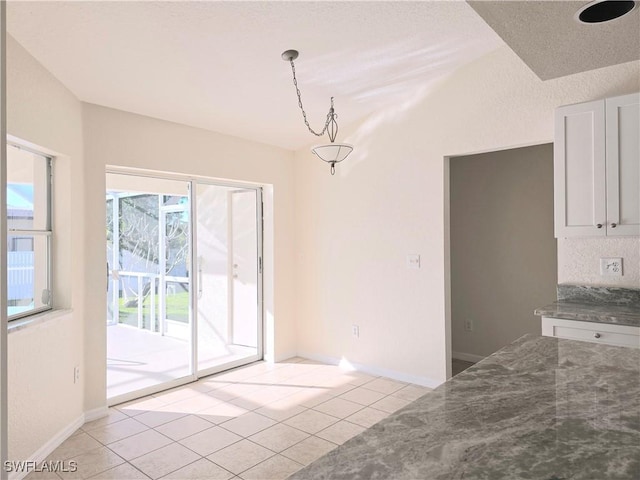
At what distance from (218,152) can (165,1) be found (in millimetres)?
2097

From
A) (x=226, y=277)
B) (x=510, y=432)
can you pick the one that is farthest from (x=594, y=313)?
(x=226, y=277)

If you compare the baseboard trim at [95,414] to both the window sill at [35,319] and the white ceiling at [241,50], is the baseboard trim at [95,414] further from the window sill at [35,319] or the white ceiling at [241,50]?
the white ceiling at [241,50]

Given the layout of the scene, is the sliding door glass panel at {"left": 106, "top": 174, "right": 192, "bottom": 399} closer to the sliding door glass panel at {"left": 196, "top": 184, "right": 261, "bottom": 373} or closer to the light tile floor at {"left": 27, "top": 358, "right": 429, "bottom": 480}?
the sliding door glass panel at {"left": 196, "top": 184, "right": 261, "bottom": 373}

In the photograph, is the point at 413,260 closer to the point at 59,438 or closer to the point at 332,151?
the point at 332,151

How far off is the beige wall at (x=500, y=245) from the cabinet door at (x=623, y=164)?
5.47 feet

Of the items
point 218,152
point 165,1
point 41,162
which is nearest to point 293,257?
point 218,152

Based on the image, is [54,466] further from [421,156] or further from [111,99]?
[421,156]

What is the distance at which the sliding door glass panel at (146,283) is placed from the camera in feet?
12.6

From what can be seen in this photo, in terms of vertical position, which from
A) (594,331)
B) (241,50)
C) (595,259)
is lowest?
(594,331)

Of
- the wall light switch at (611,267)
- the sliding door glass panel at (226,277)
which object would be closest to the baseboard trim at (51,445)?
the sliding door glass panel at (226,277)

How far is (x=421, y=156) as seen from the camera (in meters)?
4.07

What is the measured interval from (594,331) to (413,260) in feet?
5.87

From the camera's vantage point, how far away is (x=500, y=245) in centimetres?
466

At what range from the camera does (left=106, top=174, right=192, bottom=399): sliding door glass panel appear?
3854 millimetres
